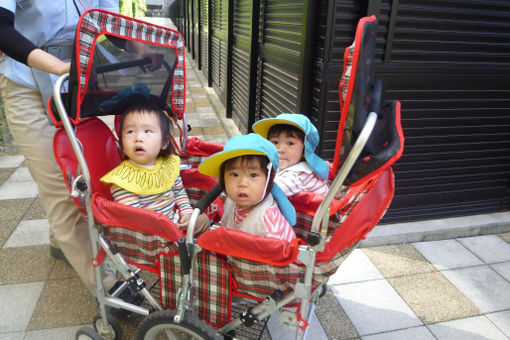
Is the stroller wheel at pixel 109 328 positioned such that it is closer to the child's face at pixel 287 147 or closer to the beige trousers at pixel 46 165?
the beige trousers at pixel 46 165

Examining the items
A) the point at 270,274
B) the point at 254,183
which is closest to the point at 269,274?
the point at 270,274

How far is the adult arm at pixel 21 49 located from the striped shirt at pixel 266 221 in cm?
101

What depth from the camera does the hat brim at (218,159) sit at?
4.77ft

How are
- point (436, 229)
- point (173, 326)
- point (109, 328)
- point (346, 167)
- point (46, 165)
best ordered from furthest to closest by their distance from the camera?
point (436, 229)
point (46, 165)
point (109, 328)
point (173, 326)
point (346, 167)

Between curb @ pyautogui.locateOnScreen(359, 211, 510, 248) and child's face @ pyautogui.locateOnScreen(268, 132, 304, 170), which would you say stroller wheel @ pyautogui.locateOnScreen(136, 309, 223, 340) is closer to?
child's face @ pyautogui.locateOnScreen(268, 132, 304, 170)

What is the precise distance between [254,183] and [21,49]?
1135 mm

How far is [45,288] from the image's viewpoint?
2369 mm

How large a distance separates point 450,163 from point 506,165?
0.57 m

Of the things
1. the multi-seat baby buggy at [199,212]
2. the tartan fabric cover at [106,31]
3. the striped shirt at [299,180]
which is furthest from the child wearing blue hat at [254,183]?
the tartan fabric cover at [106,31]

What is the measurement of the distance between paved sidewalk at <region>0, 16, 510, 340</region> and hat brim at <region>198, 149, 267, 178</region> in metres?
1.00

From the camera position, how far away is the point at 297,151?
205 cm

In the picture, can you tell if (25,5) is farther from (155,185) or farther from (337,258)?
(337,258)

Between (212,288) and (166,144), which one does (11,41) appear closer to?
(166,144)

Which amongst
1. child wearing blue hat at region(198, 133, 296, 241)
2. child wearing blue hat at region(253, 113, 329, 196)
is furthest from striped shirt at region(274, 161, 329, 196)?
child wearing blue hat at region(198, 133, 296, 241)
